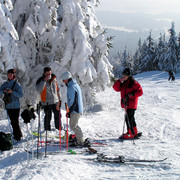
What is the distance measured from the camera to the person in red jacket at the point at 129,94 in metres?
6.18

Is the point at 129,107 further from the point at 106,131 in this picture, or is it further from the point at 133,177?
the point at 133,177

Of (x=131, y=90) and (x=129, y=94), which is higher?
(x=131, y=90)

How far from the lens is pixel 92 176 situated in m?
4.13

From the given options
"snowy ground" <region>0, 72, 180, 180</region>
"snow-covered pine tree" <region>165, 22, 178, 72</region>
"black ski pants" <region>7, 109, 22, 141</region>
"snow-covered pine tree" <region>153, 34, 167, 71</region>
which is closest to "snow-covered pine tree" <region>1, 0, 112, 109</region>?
"black ski pants" <region>7, 109, 22, 141</region>

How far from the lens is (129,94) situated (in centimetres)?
612

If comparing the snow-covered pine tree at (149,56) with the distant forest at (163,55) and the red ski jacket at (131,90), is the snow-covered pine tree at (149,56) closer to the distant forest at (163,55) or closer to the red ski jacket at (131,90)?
the distant forest at (163,55)

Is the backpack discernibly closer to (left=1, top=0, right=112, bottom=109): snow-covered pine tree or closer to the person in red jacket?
(left=1, top=0, right=112, bottom=109): snow-covered pine tree

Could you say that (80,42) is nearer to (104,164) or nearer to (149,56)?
(104,164)

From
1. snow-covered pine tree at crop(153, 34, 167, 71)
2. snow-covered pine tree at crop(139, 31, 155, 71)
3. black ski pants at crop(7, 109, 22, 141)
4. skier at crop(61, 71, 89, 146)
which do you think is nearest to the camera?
skier at crop(61, 71, 89, 146)

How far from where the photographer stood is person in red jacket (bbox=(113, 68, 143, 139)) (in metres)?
6.18

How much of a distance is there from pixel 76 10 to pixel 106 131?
224 inches

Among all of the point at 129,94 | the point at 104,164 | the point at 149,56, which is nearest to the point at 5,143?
the point at 104,164

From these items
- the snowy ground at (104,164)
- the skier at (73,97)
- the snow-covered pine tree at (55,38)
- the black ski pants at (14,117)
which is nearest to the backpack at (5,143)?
the snowy ground at (104,164)

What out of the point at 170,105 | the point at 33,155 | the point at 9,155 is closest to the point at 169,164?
the point at 33,155
